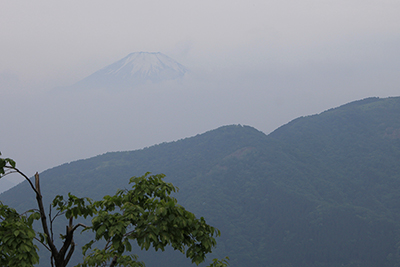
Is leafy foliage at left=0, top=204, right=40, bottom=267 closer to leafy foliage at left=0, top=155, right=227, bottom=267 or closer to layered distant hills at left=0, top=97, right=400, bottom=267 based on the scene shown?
leafy foliage at left=0, top=155, right=227, bottom=267

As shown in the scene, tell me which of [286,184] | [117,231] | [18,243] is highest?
[18,243]

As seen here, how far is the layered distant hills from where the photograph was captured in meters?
117

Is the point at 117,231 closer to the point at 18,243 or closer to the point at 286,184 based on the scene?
the point at 18,243

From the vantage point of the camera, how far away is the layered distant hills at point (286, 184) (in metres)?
117

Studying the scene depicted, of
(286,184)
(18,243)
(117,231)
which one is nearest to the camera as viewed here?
(18,243)

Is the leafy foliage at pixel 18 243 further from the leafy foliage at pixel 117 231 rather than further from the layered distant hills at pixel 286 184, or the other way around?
the layered distant hills at pixel 286 184

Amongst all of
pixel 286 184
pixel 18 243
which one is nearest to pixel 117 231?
pixel 18 243

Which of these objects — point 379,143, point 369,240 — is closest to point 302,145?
point 379,143

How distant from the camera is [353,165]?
16625 cm

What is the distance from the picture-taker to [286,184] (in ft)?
492

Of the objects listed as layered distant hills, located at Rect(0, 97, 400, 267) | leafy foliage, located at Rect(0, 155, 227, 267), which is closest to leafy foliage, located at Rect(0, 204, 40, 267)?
leafy foliage, located at Rect(0, 155, 227, 267)

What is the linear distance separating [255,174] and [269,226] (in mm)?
27571

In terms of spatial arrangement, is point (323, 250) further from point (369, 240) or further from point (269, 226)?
point (269, 226)

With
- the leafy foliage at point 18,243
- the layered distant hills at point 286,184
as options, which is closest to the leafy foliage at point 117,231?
the leafy foliage at point 18,243
